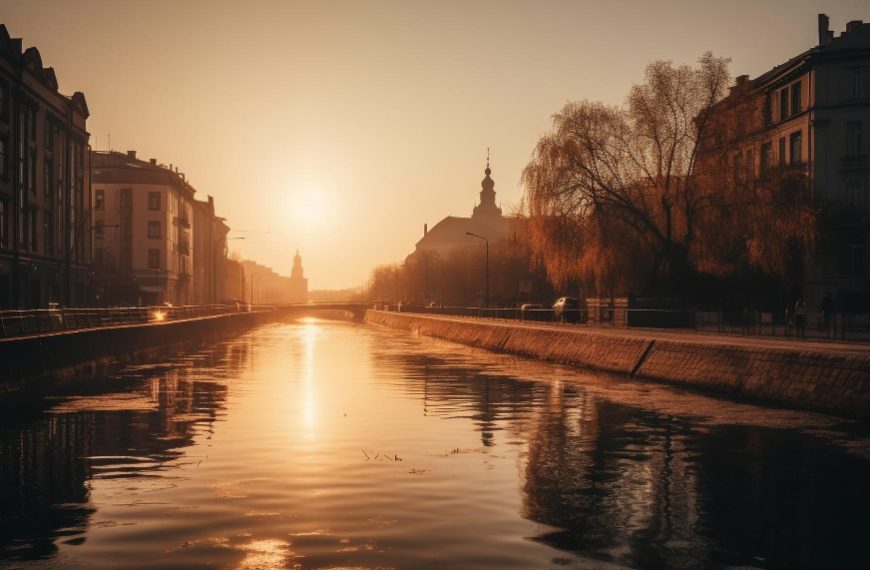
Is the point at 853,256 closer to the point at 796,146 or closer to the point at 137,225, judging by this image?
the point at 796,146

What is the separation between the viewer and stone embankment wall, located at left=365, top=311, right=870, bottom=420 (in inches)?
869

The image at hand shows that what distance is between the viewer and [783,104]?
75000mm

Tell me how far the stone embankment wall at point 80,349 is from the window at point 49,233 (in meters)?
15.2

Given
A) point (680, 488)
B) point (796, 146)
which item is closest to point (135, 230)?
point (796, 146)

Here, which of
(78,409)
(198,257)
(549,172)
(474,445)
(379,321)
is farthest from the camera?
(198,257)

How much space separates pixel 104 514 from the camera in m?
11.3

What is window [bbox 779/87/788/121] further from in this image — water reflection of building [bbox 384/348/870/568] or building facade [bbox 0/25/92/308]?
water reflection of building [bbox 384/348/870/568]

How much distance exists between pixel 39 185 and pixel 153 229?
51507 mm

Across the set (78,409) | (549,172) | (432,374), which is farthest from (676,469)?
(549,172)

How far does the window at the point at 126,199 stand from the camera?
123625mm

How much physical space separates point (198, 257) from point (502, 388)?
477ft

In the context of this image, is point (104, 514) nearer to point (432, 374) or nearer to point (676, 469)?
point (676, 469)

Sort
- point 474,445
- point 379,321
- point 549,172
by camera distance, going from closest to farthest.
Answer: point 474,445, point 549,172, point 379,321

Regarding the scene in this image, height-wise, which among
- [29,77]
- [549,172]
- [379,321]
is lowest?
[379,321]
